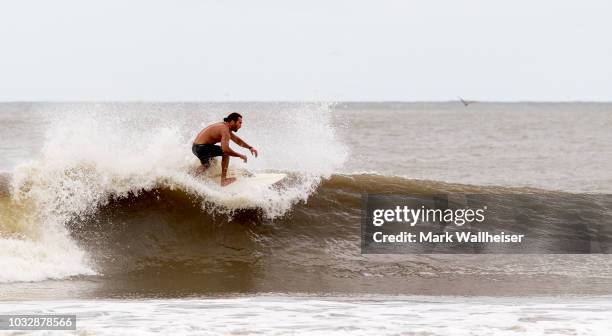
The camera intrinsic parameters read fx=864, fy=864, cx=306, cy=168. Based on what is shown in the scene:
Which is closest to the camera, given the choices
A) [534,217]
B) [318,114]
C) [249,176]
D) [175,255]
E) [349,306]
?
[349,306]

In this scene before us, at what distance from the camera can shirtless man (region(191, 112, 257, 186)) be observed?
11.0m

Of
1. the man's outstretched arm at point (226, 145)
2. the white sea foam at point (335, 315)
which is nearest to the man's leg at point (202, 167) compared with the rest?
the man's outstretched arm at point (226, 145)

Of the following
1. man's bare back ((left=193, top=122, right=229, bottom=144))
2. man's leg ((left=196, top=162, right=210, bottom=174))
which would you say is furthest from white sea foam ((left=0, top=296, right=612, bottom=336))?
man's leg ((left=196, top=162, right=210, bottom=174))

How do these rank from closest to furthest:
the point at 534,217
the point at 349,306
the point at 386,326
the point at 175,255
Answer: the point at 386,326 → the point at 349,306 → the point at 175,255 → the point at 534,217

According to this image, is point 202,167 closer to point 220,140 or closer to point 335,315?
point 220,140

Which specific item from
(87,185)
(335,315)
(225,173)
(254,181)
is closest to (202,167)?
(225,173)

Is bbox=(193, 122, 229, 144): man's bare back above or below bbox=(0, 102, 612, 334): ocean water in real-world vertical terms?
above

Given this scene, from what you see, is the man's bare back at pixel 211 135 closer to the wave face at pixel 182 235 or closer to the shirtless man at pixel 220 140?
the shirtless man at pixel 220 140

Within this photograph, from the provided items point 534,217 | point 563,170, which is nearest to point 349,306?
point 534,217

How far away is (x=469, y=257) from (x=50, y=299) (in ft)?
18.6

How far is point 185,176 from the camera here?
12094 millimetres

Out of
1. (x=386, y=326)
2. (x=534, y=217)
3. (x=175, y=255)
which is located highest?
(x=534, y=217)

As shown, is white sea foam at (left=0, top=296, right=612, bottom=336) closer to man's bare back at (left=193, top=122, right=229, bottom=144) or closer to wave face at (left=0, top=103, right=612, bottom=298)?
wave face at (left=0, top=103, right=612, bottom=298)

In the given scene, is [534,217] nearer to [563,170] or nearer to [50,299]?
[50,299]
